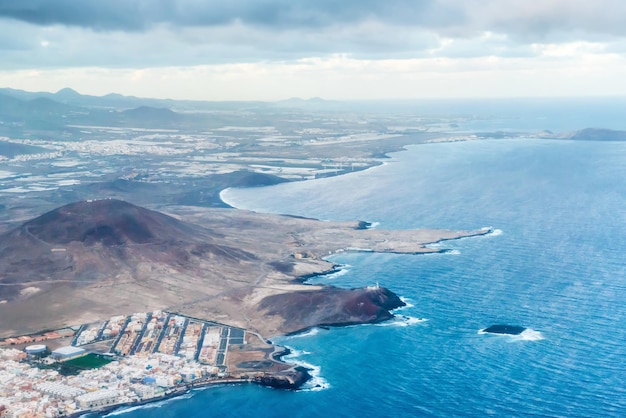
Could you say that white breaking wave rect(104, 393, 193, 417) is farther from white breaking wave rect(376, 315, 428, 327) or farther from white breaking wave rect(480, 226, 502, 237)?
white breaking wave rect(480, 226, 502, 237)

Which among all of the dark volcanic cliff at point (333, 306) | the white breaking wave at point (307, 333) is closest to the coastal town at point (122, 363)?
the white breaking wave at point (307, 333)

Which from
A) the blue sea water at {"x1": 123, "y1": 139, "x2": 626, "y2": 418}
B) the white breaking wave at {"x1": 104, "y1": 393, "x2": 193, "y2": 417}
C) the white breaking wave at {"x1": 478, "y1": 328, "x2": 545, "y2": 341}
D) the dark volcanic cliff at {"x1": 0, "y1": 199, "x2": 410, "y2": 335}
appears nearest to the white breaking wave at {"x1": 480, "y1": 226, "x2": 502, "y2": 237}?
the blue sea water at {"x1": 123, "y1": 139, "x2": 626, "y2": 418}

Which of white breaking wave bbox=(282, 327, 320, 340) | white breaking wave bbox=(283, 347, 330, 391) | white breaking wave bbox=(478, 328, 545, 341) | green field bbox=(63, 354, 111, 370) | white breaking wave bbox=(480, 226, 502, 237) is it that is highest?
white breaking wave bbox=(480, 226, 502, 237)

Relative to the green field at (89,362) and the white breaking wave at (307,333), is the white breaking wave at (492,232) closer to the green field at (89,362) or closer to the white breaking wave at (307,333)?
the white breaking wave at (307,333)

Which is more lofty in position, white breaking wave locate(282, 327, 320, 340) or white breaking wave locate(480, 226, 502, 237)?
white breaking wave locate(480, 226, 502, 237)

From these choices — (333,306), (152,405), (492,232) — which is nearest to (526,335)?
(333,306)

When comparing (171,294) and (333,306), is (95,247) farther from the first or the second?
(333,306)

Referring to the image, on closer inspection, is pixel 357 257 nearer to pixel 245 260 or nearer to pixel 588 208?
pixel 245 260
